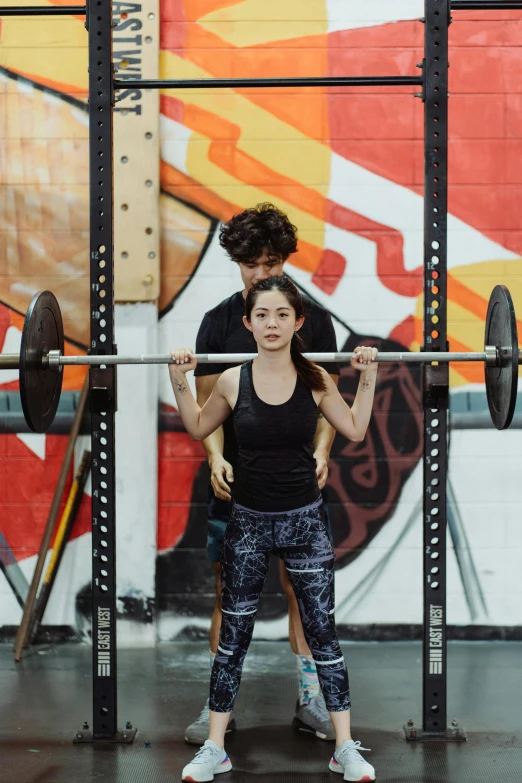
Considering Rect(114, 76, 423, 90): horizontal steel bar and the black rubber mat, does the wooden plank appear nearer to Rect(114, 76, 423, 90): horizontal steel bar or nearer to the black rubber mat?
Rect(114, 76, 423, 90): horizontal steel bar

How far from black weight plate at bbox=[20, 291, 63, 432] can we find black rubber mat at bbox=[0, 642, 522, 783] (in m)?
0.96

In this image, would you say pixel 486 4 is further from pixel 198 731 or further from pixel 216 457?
pixel 198 731

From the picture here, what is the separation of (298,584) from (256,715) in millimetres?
748

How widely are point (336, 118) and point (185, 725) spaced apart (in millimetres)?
2366

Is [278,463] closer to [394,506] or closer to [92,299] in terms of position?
[92,299]

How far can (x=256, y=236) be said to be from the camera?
2.69m

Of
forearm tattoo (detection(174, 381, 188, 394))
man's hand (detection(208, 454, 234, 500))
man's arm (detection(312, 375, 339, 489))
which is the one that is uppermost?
forearm tattoo (detection(174, 381, 188, 394))

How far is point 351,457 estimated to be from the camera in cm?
378

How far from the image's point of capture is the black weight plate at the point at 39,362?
8.02 feet

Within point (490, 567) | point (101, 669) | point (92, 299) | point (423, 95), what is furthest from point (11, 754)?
point (423, 95)

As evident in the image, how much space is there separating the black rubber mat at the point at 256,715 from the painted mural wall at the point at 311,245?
0.26 m

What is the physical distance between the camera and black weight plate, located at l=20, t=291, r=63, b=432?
2.45 m

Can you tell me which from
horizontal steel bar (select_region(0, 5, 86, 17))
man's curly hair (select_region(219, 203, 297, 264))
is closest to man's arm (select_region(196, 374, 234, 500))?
man's curly hair (select_region(219, 203, 297, 264))

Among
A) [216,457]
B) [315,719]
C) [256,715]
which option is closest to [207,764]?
[315,719]
